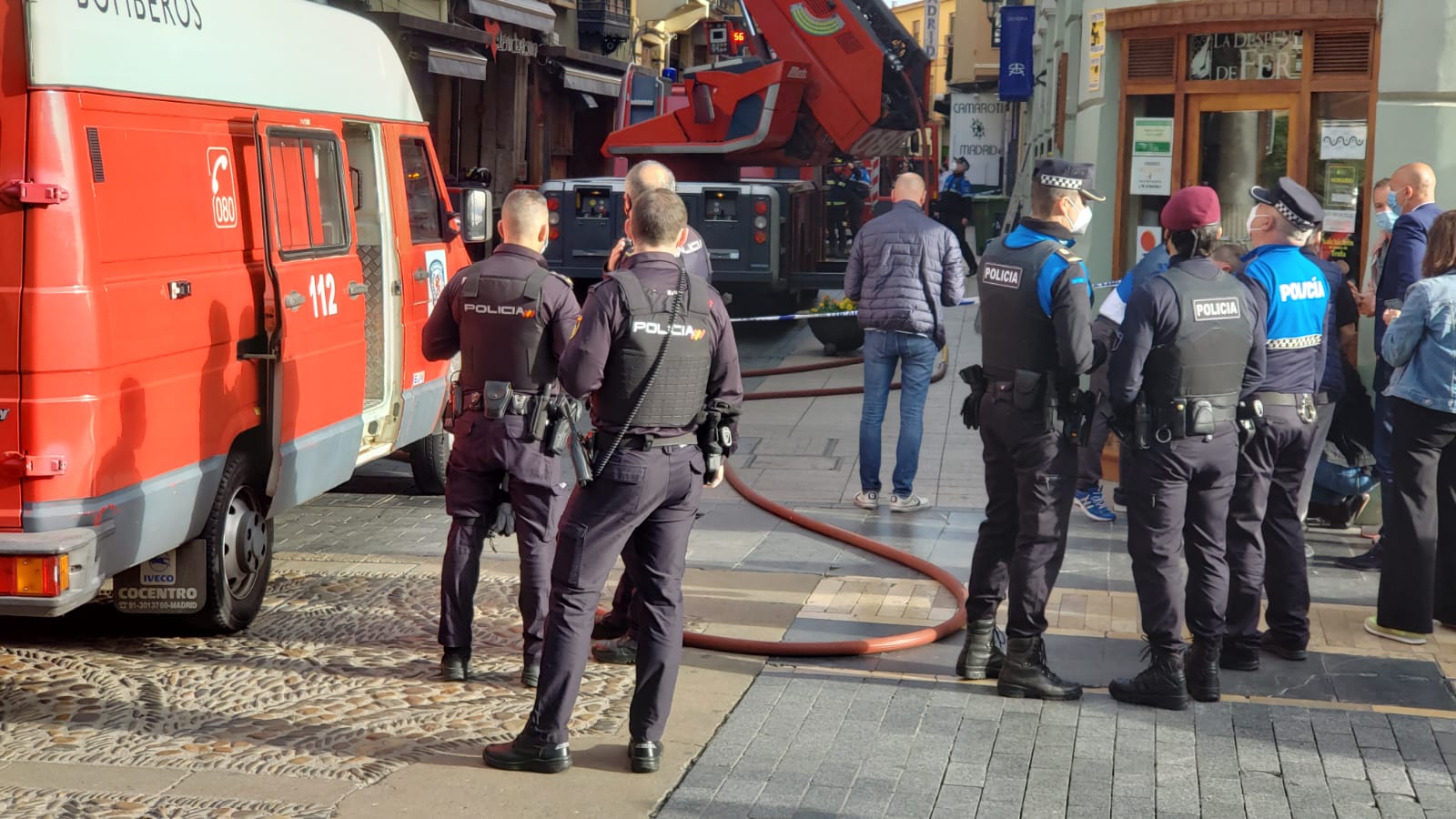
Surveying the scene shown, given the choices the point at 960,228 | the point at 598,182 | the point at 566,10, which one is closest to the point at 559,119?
the point at 566,10

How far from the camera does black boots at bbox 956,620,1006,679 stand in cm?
598

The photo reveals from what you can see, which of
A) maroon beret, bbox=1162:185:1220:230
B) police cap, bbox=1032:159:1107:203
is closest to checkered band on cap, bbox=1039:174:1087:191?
police cap, bbox=1032:159:1107:203

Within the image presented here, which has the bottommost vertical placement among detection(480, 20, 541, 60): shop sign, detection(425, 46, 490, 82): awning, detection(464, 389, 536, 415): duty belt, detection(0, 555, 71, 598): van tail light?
detection(0, 555, 71, 598): van tail light

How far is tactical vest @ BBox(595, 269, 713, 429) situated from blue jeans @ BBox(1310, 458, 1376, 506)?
4.73 meters

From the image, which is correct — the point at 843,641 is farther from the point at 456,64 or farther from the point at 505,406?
the point at 456,64

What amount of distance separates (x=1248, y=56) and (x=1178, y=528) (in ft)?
14.7

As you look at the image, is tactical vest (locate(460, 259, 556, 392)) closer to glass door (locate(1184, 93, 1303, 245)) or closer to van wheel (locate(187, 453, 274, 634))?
van wheel (locate(187, 453, 274, 634))

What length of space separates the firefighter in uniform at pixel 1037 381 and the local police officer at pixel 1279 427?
734 mm

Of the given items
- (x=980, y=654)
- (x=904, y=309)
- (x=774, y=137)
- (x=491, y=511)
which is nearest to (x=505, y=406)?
(x=491, y=511)

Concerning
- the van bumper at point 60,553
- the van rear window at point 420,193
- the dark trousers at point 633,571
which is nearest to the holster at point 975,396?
the dark trousers at point 633,571

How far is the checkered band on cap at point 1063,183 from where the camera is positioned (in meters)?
5.78

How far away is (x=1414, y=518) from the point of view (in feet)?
21.3

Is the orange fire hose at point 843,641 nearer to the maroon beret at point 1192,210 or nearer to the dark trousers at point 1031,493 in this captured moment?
the dark trousers at point 1031,493

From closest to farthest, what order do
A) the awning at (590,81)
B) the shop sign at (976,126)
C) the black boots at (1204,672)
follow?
the black boots at (1204,672) < the awning at (590,81) < the shop sign at (976,126)
